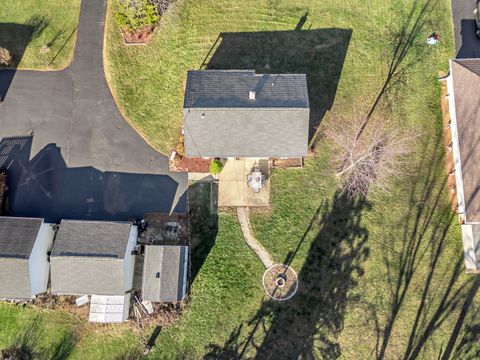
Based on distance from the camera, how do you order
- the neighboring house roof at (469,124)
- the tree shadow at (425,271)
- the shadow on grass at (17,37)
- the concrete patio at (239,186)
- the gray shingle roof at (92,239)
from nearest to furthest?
the gray shingle roof at (92,239), the neighboring house roof at (469,124), the tree shadow at (425,271), the concrete patio at (239,186), the shadow on grass at (17,37)

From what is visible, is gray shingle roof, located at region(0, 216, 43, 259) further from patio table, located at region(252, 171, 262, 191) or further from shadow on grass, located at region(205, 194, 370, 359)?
patio table, located at region(252, 171, 262, 191)

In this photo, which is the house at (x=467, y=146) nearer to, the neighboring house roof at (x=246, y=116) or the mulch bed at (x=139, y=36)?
the neighboring house roof at (x=246, y=116)

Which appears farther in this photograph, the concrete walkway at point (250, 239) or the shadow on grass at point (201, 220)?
the shadow on grass at point (201, 220)

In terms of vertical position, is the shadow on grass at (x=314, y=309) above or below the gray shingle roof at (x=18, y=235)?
below

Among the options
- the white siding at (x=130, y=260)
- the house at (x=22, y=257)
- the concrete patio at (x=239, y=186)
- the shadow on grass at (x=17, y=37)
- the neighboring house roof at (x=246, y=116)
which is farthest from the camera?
the shadow on grass at (x=17, y=37)

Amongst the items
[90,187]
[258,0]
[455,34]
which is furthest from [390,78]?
[90,187]

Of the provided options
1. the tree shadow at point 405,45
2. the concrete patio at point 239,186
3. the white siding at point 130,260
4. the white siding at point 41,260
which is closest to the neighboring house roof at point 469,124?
the tree shadow at point 405,45

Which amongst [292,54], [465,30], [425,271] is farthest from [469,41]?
[425,271]

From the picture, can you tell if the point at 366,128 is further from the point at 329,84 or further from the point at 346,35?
the point at 346,35

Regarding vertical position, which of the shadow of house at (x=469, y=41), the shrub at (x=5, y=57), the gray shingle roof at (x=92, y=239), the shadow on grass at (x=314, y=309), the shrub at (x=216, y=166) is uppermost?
the shadow of house at (x=469, y=41)
